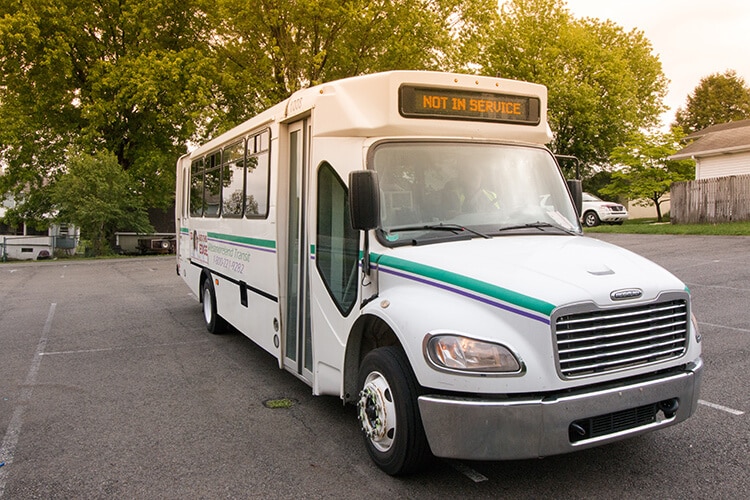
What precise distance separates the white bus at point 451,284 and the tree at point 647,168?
85.8 ft

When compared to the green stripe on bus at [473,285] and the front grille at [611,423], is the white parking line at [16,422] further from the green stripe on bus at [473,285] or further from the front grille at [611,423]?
the front grille at [611,423]

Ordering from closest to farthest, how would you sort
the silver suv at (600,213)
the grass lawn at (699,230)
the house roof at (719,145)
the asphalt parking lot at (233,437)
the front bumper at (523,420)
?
the front bumper at (523,420), the asphalt parking lot at (233,437), the grass lawn at (699,230), the silver suv at (600,213), the house roof at (719,145)

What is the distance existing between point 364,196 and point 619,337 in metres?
1.80

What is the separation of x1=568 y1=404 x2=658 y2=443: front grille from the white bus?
0.01 meters

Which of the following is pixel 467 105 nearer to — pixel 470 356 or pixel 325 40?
pixel 470 356

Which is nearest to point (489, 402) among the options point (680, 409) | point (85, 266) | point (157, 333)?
point (680, 409)

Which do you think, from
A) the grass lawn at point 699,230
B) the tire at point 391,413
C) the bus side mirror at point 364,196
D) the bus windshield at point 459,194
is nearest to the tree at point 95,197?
the grass lawn at point 699,230

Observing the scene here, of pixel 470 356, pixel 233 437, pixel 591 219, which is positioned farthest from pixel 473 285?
pixel 591 219

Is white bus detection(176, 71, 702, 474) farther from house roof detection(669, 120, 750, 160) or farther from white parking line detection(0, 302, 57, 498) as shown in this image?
house roof detection(669, 120, 750, 160)

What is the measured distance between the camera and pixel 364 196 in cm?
412

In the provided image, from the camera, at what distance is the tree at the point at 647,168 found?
1143 inches

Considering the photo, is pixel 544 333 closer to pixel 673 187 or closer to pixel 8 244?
pixel 673 187

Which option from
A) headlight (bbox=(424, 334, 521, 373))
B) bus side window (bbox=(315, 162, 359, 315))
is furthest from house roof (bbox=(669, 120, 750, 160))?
headlight (bbox=(424, 334, 521, 373))

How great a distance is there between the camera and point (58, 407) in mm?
5684
